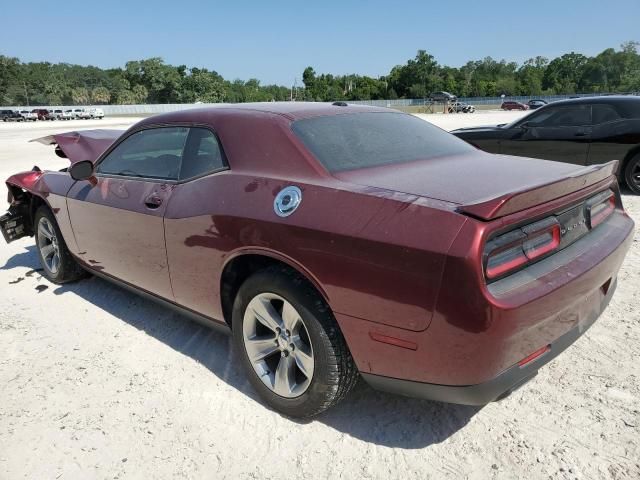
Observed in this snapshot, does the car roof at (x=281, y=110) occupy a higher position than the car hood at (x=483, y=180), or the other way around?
the car roof at (x=281, y=110)

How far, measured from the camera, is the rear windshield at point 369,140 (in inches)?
106

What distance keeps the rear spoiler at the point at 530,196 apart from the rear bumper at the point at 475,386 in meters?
0.62

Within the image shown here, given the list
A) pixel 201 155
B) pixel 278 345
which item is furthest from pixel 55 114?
pixel 278 345

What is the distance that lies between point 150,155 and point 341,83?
12729 cm

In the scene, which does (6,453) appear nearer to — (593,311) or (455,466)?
(455,466)

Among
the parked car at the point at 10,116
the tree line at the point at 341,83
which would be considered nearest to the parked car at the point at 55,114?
the parked car at the point at 10,116

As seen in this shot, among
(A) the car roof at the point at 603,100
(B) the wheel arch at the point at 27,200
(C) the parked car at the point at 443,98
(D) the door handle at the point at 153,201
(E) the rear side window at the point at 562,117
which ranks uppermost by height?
(A) the car roof at the point at 603,100

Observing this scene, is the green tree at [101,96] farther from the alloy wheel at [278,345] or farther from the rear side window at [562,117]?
the alloy wheel at [278,345]

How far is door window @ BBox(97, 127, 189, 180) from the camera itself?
10.7 feet

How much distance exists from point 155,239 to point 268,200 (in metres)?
1.02

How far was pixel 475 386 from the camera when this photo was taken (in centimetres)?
202

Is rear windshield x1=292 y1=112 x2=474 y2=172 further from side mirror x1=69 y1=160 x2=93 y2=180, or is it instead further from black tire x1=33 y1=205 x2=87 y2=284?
black tire x1=33 y1=205 x2=87 y2=284

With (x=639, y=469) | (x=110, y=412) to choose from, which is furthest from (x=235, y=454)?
(x=639, y=469)

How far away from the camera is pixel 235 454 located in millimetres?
2436
